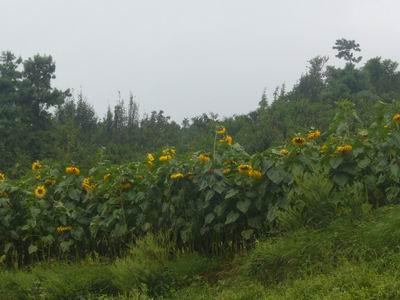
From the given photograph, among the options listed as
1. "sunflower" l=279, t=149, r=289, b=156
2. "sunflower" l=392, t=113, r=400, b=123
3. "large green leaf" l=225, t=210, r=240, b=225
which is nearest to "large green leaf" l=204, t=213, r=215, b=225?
"large green leaf" l=225, t=210, r=240, b=225

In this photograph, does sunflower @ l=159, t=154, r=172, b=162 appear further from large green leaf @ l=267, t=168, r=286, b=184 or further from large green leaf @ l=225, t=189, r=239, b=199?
large green leaf @ l=267, t=168, r=286, b=184

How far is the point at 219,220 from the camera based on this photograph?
453cm

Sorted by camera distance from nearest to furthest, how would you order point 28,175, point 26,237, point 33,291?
1. point 33,291
2. point 26,237
3. point 28,175

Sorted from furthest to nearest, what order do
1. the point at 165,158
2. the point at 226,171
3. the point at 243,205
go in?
the point at 165,158
the point at 226,171
the point at 243,205

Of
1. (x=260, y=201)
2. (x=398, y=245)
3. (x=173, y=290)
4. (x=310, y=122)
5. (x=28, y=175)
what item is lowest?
(x=173, y=290)

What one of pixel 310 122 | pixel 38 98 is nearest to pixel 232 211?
pixel 310 122

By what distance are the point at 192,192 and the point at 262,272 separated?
116 cm

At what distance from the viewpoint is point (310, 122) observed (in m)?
A: 23.7

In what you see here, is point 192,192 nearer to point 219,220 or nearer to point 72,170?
point 219,220

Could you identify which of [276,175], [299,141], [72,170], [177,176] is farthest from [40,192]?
[299,141]

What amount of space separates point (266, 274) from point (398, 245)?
83 cm

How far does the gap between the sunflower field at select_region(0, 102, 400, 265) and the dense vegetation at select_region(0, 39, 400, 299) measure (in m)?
0.01

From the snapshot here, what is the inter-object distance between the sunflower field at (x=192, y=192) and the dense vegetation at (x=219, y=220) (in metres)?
0.01

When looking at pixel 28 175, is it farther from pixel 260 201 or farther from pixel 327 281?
pixel 327 281
